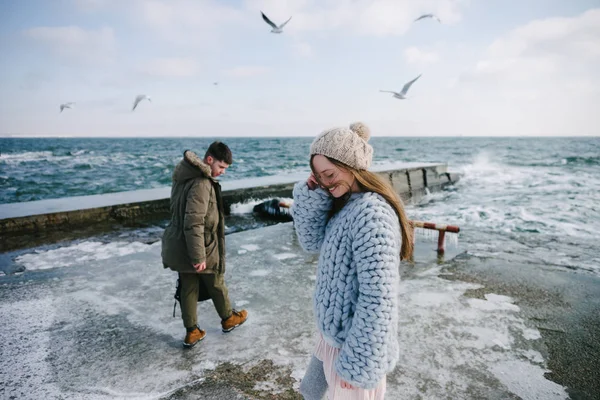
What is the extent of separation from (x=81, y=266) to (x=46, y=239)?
2.20 metres

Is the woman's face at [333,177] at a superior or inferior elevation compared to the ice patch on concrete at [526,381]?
superior

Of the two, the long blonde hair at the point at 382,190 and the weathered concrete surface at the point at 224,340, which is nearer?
the long blonde hair at the point at 382,190

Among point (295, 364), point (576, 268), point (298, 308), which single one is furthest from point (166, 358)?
point (576, 268)

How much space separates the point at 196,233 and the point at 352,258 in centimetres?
162

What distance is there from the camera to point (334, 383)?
1573 mm

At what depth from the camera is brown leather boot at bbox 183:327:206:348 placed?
299 cm

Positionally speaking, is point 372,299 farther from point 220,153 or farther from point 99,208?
point 99,208

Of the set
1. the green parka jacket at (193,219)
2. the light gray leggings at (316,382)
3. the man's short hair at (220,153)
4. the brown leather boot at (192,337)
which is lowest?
the brown leather boot at (192,337)

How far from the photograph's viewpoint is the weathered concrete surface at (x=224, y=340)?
8.32 ft

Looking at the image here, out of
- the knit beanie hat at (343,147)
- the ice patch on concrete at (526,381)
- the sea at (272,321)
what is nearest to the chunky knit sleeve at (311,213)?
the knit beanie hat at (343,147)

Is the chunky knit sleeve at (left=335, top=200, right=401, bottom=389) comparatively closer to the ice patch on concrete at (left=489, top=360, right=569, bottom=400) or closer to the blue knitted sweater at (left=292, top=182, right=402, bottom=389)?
the blue knitted sweater at (left=292, top=182, right=402, bottom=389)

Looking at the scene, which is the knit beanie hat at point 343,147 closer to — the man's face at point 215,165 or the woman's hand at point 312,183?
the woman's hand at point 312,183

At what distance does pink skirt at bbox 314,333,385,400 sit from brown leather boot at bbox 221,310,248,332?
171 cm

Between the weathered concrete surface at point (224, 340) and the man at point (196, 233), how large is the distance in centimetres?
44
